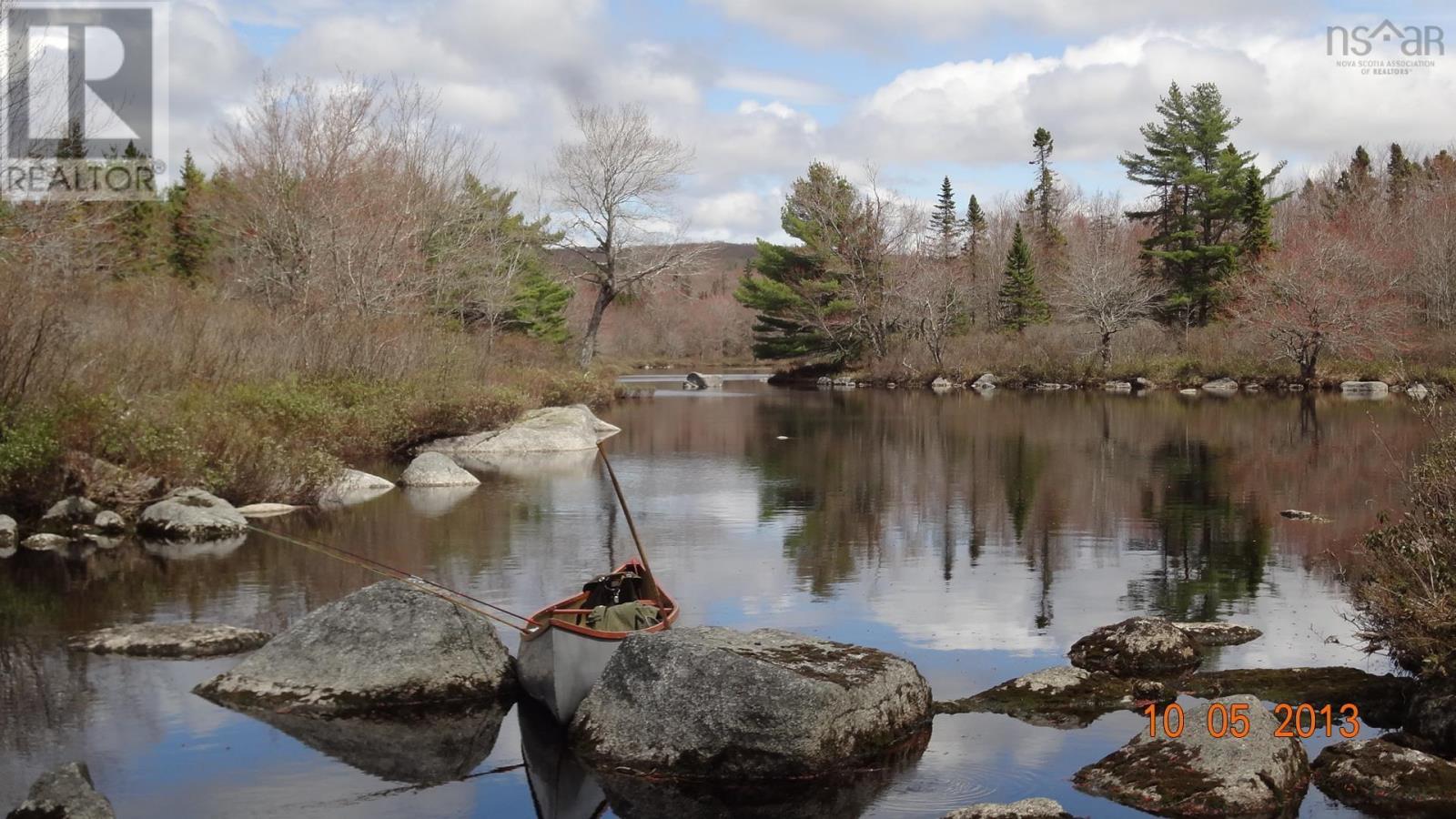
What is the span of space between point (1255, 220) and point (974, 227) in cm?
2693

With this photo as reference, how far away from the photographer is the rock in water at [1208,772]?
812 cm

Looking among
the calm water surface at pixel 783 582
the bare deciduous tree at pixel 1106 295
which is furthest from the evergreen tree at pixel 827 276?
the calm water surface at pixel 783 582

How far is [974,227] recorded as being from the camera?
86.2 meters

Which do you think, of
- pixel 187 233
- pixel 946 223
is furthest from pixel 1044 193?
pixel 187 233

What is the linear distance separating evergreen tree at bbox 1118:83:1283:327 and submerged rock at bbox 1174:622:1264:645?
53.3 m

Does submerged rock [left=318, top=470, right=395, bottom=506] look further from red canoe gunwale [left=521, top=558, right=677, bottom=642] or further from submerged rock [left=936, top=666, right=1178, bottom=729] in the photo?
submerged rock [left=936, top=666, right=1178, bottom=729]

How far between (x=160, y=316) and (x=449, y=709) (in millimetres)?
17613

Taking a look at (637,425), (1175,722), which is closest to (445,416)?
(637,425)

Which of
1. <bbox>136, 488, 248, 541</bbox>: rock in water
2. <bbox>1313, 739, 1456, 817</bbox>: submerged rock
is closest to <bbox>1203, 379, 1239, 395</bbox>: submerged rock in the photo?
<bbox>136, 488, 248, 541</bbox>: rock in water

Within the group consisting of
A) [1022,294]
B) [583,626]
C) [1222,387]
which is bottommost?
[583,626]

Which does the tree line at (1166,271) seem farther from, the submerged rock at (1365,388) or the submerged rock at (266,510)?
the submerged rock at (266,510)

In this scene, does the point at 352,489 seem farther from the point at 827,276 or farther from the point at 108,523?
the point at 827,276

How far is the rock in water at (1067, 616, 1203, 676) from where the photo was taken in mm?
11234

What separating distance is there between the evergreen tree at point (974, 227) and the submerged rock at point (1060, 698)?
73411 mm
